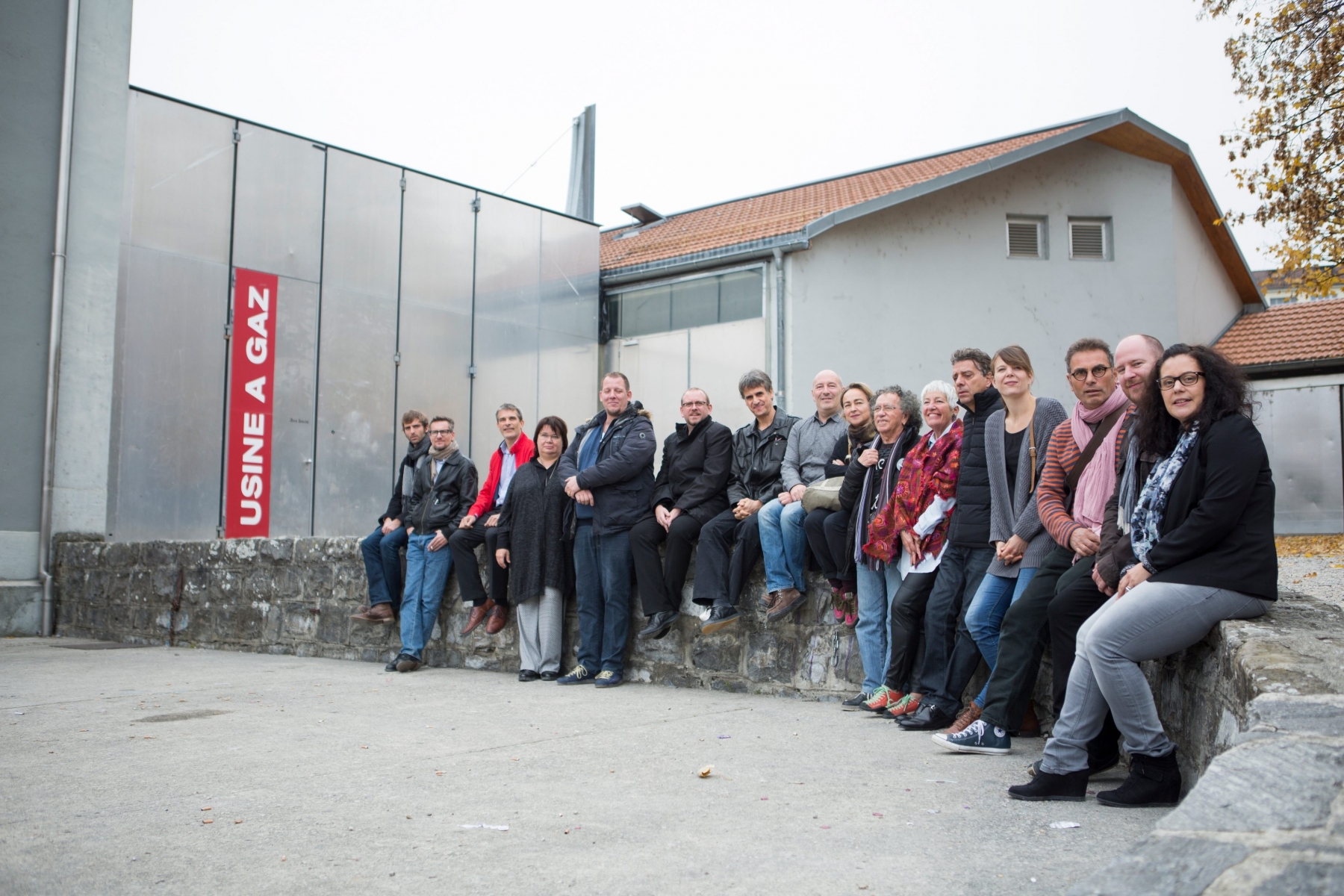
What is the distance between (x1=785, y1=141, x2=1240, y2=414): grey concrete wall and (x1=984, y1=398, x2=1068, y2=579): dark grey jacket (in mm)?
10390

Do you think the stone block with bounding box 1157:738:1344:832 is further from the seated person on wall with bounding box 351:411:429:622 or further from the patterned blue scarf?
the seated person on wall with bounding box 351:411:429:622

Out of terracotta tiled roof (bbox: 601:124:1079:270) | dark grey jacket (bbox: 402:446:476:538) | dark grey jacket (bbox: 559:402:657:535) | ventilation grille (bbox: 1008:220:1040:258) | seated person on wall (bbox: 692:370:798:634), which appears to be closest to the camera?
seated person on wall (bbox: 692:370:798:634)

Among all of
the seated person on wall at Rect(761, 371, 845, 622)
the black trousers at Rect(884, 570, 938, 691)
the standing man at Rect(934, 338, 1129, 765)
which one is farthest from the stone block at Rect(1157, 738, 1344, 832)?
the seated person on wall at Rect(761, 371, 845, 622)

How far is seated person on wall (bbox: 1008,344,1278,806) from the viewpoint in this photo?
3182 millimetres

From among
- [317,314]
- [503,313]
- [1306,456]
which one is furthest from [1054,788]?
[1306,456]

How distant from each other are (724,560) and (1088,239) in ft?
45.9

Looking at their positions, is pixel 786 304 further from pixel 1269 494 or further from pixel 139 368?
pixel 1269 494

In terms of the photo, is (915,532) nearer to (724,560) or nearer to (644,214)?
(724,560)

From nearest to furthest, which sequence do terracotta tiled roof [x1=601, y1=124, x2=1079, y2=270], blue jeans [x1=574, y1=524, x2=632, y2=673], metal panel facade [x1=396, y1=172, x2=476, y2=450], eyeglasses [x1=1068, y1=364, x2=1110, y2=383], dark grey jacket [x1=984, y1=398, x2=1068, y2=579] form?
eyeglasses [x1=1068, y1=364, x2=1110, y2=383], dark grey jacket [x1=984, y1=398, x2=1068, y2=579], blue jeans [x1=574, y1=524, x2=632, y2=673], metal panel facade [x1=396, y1=172, x2=476, y2=450], terracotta tiled roof [x1=601, y1=124, x2=1079, y2=270]

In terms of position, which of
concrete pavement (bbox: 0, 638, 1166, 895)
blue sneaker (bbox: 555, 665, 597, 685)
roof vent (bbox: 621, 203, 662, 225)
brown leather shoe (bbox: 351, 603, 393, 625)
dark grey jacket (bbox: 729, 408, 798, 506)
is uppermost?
roof vent (bbox: 621, 203, 662, 225)

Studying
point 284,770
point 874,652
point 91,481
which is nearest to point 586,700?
point 874,652

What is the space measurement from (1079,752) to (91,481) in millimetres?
10765

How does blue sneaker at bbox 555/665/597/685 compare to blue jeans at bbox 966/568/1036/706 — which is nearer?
blue jeans at bbox 966/568/1036/706

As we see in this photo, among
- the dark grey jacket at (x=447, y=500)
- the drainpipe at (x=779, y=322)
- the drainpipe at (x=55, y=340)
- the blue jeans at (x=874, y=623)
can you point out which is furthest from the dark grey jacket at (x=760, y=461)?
the drainpipe at (x=779, y=322)
